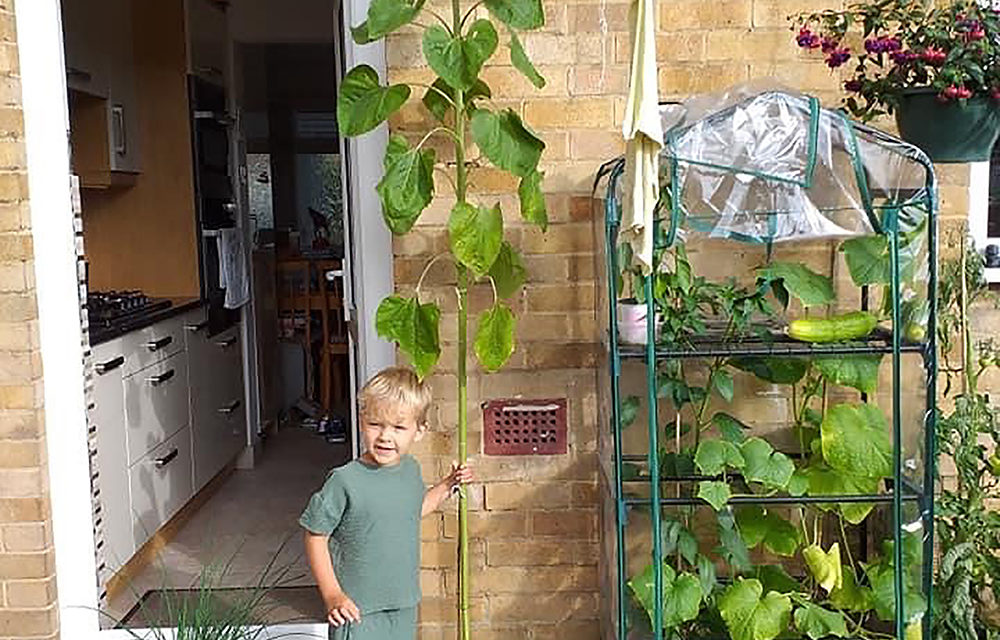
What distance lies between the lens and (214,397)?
5008mm

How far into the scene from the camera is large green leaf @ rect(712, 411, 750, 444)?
2.88m

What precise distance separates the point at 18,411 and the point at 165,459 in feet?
4.27

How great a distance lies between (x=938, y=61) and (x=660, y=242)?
77 centimetres

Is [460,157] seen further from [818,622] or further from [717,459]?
[818,622]

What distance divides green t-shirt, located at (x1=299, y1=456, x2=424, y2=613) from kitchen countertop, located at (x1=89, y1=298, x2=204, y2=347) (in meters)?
1.46

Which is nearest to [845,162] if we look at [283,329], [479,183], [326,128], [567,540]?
[479,183]

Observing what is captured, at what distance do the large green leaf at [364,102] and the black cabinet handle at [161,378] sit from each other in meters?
1.87

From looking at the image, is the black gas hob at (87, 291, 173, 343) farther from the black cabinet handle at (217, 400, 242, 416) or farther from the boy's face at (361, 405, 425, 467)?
the boy's face at (361, 405, 425, 467)

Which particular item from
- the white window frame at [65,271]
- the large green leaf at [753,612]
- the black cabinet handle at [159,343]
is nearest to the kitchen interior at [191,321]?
the black cabinet handle at [159,343]

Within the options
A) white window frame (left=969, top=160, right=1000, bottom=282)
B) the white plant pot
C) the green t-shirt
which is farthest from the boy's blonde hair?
white window frame (left=969, top=160, right=1000, bottom=282)

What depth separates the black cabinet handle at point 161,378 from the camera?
4.20m

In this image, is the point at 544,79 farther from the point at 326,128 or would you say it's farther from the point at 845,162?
the point at 326,128

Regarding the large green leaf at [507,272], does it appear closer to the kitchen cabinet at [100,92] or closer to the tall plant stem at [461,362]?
the tall plant stem at [461,362]

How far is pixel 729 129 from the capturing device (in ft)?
8.56
